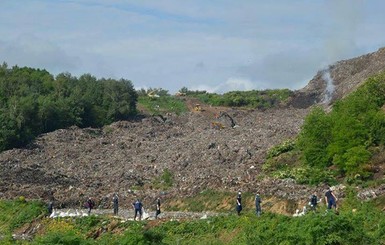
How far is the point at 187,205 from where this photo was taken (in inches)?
1620

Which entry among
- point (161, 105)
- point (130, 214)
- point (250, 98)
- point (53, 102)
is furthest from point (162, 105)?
point (130, 214)

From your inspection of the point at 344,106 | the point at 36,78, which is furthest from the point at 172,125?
the point at 344,106

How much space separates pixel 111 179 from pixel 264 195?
16321 mm

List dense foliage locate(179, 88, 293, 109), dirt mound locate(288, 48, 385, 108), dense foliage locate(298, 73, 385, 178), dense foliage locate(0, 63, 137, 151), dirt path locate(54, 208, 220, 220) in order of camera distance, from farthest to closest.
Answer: dense foliage locate(179, 88, 293, 109) < dirt mound locate(288, 48, 385, 108) < dense foliage locate(0, 63, 137, 151) < dense foliage locate(298, 73, 385, 178) < dirt path locate(54, 208, 220, 220)

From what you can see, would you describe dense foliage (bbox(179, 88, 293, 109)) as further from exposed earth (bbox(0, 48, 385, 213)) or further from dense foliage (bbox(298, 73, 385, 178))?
dense foliage (bbox(298, 73, 385, 178))

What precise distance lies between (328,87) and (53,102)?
41478 mm

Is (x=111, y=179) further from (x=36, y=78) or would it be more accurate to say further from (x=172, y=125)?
(x=36, y=78)

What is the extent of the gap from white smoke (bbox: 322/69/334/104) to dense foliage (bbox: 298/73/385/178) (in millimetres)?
39186

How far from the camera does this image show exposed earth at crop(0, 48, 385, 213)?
44525 millimetres

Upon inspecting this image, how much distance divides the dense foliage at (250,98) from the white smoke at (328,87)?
5683 millimetres

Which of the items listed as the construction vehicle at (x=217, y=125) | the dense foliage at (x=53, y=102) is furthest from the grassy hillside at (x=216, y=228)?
the construction vehicle at (x=217, y=125)

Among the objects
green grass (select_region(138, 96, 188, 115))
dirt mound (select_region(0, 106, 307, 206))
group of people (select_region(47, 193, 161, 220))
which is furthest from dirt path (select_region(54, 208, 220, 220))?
green grass (select_region(138, 96, 188, 115))

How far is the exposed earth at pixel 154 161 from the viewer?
4453 cm

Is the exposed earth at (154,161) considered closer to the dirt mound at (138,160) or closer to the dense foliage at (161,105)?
the dirt mound at (138,160)
